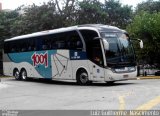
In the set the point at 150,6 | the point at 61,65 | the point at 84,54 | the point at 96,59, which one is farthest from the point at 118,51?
the point at 150,6

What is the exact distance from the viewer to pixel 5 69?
32.3 metres

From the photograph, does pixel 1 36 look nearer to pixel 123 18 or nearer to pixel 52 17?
pixel 52 17

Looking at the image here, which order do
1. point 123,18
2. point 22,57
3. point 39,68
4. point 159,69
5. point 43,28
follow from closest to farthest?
1. point 39,68
2. point 22,57
3. point 159,69
4. point 43,28
5. point 123,18

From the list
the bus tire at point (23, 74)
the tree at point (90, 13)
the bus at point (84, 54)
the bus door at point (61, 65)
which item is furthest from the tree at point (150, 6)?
the bus door at point (61, 65)

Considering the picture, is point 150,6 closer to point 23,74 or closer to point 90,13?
point 90,13

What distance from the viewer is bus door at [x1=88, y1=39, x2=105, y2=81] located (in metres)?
21.3

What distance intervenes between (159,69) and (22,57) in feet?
44.2

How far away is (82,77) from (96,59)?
68.5 inches

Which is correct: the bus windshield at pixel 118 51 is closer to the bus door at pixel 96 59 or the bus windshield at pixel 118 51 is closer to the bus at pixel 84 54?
the bus at pixel 84 54

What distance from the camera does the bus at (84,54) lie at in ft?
69.6

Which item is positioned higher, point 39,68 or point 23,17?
point 23,17

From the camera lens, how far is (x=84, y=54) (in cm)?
2222

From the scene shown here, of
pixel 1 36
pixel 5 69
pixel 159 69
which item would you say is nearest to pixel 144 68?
pixel 159 69

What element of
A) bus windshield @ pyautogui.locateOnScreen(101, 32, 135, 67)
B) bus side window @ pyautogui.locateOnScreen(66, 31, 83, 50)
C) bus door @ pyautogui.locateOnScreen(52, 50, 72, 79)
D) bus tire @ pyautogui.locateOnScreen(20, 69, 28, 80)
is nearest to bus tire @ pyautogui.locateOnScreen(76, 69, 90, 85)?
bus door @ pyautogui.locateOnScreen(52, 50, 72, 79)
